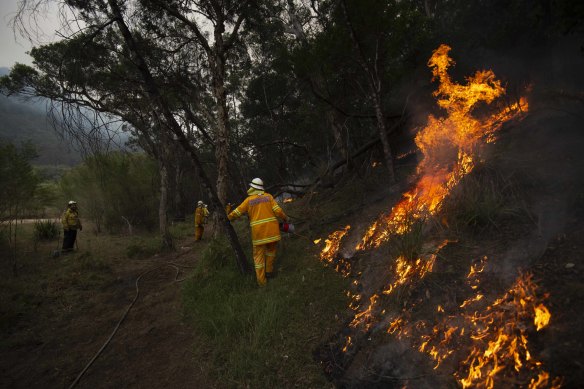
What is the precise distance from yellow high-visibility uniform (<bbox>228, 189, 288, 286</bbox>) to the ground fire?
1.06 meters

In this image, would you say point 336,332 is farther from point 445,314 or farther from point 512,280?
point 512,280

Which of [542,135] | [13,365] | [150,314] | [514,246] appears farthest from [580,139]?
[13,365]

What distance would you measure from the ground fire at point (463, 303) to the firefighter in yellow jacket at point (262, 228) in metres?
1.05

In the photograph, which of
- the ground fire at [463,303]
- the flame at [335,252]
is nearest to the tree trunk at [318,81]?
the ground fire at [463,303]

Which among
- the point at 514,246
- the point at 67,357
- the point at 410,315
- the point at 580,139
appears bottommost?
the point at 67,357

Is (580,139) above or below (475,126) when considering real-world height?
below

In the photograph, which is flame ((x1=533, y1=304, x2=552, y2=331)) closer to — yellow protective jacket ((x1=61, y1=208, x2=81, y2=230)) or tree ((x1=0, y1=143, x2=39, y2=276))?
yellow protective jacket ((x1=61, y1=208, x2=81, y2=230))

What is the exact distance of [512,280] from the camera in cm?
348

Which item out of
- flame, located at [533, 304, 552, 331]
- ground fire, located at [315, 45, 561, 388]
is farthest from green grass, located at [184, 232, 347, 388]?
flame, located at [533, 304, 552, 331]

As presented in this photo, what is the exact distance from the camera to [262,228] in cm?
607

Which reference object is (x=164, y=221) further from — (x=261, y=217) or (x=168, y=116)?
(x=261, y=217)

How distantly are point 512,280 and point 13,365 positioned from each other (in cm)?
691

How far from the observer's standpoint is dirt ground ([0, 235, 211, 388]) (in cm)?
438

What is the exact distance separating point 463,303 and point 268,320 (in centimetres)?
255
